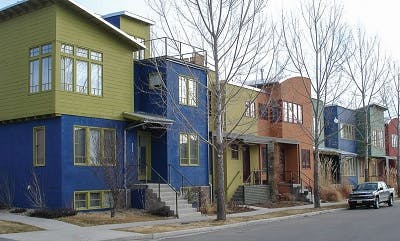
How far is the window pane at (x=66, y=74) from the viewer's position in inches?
885

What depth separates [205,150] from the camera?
29344 millimetres

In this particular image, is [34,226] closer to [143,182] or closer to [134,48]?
[143,182]

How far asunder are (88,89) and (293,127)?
2054 cm

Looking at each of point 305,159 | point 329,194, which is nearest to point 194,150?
point 329,194

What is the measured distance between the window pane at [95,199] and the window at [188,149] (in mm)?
5345

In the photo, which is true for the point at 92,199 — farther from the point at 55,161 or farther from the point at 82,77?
the point at 82,77

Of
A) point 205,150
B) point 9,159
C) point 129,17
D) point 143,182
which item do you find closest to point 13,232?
point 9,159

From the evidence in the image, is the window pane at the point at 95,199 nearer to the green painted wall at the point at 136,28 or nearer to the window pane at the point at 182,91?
the window pane at the point at 182,91

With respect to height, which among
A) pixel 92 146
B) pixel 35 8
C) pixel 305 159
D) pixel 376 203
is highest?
pixel 35 8

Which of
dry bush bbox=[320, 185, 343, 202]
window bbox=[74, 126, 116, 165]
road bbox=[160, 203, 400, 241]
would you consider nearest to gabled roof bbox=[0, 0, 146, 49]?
window bbox=[74, 126, 116, 165]

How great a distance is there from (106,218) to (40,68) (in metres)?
7.03

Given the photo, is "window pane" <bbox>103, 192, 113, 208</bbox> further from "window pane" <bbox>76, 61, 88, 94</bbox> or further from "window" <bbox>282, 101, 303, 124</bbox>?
"window" <bbox>282, 101, 303, 124</bbox>

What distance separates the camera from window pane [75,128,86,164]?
2281 cm

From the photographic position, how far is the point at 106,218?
2117cm
